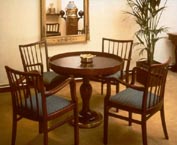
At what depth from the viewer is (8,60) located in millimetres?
4051

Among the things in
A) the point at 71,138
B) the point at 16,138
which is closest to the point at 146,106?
the point at 71,138

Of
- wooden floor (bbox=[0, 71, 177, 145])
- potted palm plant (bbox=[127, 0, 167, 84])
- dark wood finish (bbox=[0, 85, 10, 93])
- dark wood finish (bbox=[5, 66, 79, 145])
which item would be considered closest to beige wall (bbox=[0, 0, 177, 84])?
dark wood finish (bbox=[0, 85, 10, 93])

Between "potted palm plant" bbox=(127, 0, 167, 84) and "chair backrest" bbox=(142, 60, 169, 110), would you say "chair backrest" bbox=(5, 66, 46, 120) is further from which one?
"potted palm plant" bbox=(127, 0, 167, 84)

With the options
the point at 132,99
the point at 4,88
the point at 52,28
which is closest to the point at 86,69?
the point at 132,99

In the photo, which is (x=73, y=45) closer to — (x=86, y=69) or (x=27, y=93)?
(x=86, y=69)

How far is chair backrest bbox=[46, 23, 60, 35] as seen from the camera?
13.5ft

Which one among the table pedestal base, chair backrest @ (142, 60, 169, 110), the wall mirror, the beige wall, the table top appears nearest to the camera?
chair backrest @ (142, 60, 169, 110)

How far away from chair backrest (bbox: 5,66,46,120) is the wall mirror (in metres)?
Answer: 1.70

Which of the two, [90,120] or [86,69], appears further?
[90,120]

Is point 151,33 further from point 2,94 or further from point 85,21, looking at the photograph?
point 2,94

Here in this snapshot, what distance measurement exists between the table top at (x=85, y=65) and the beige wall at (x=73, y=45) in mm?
1021

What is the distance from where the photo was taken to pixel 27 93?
7.98ft

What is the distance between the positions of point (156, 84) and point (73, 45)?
2074mm

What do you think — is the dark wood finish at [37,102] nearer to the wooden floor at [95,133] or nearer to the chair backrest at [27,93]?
the chair backrest at [27,93]
